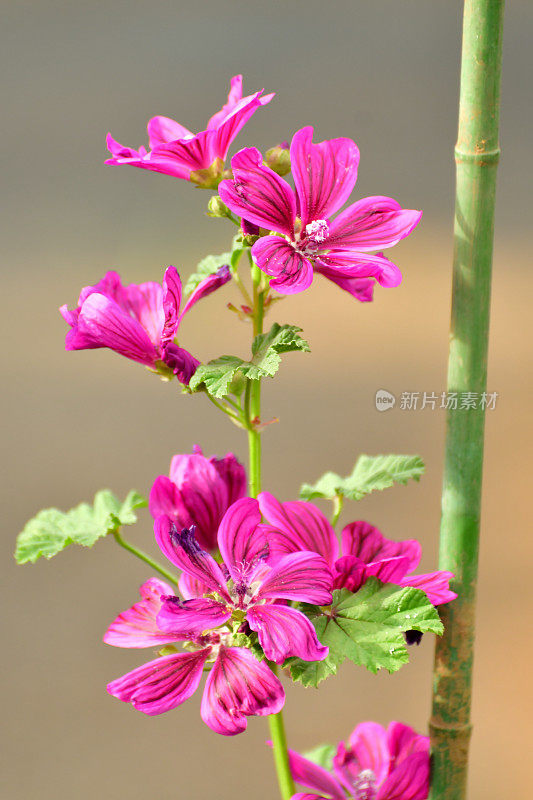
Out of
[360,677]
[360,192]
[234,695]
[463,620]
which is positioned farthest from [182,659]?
[360,192]

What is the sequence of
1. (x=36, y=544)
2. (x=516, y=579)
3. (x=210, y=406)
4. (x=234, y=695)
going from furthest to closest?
(x=210, y=406)
(x=516, y=579)
(x=36, y=544)
(x=234, y=695)

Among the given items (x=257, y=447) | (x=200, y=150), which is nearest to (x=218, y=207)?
(x=200, y=150)

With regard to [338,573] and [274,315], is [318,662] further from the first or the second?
[274,315]

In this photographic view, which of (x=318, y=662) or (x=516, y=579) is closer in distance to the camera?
(x=318, y=662)

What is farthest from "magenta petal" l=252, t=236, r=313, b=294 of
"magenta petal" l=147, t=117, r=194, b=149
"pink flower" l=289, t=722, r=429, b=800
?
"pink flower" l=289, t=722, r=429, b=800

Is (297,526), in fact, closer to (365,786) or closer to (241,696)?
(241,696)

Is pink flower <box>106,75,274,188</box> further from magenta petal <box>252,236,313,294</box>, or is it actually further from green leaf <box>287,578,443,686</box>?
green leaf <box>287,578,443,686</box>

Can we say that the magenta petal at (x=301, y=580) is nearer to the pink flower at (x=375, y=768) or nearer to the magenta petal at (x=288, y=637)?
the magenta petal at (x=288, y=637)
